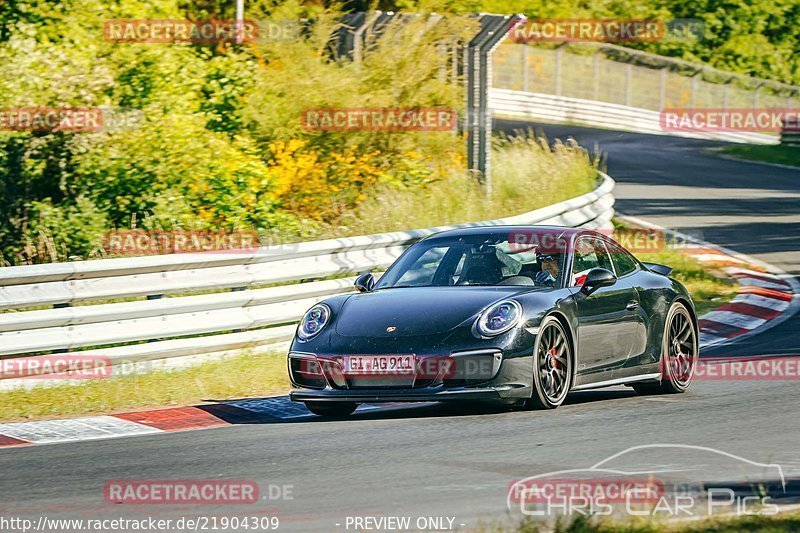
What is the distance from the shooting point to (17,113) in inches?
685

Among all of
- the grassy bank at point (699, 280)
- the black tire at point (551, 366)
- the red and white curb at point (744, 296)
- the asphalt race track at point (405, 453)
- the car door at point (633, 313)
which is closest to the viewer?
the asphalt race track at point (405, 453)

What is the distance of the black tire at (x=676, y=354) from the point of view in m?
10.4

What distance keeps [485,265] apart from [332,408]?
1.54m

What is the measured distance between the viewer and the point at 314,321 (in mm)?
9469

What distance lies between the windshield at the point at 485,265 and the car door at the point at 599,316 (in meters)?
0.22

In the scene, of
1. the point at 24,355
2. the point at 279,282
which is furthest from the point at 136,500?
the point at 279,282

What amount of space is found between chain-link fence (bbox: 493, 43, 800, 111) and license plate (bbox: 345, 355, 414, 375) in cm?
3989

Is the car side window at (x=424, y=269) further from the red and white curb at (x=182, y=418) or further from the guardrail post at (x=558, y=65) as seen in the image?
the guardrail post at (x=558, y=65)

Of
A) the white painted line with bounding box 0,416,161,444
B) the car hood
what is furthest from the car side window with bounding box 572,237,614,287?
the white painted line with bounding box 0,416,161,444

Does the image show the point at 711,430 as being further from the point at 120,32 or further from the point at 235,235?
the point at 120,32

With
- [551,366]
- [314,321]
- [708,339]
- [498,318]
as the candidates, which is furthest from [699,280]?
[314,321]

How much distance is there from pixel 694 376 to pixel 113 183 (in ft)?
29.9

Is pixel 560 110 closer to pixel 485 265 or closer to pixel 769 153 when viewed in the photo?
pixel 769 153

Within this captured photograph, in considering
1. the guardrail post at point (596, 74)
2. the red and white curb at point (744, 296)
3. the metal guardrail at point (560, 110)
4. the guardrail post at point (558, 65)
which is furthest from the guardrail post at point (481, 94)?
the guardrail post at point (596, 74)
